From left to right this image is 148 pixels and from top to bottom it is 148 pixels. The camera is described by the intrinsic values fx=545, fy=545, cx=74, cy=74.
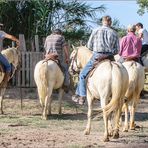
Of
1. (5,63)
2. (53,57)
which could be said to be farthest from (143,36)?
(5,63)

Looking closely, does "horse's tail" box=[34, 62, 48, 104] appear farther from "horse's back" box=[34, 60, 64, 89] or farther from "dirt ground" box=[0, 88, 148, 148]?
"dirt ground" box=[0, 88, 148, 148]

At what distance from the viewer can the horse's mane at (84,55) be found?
12.8 metres

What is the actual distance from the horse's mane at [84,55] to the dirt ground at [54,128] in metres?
1.64

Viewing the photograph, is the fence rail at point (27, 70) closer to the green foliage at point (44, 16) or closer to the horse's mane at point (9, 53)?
the green foliage at point (44, 16)

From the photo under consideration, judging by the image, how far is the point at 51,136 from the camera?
37.9 ft

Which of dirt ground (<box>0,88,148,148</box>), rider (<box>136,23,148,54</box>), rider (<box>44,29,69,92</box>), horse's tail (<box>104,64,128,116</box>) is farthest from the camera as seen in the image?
rider (<box>136,23,148,54</box>)

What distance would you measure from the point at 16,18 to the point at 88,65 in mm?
13308

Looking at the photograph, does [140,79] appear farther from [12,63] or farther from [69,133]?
[12,63]

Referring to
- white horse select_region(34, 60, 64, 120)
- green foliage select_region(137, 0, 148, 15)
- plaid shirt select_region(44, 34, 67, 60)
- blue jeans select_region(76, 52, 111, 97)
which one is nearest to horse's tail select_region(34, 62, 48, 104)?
white horse select_region(34, 60, 64, 120)

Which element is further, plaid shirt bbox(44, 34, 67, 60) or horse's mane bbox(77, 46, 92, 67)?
plaid shirt bbox(44, 34, 67, 60)

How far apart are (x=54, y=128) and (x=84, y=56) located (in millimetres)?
1875

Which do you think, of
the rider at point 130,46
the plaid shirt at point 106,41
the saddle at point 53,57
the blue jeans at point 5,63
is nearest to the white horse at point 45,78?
the saddle at point 53,57

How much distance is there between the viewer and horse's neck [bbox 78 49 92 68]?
1281cm

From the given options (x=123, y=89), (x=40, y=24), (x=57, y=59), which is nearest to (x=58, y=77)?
(x=57, y=59)
